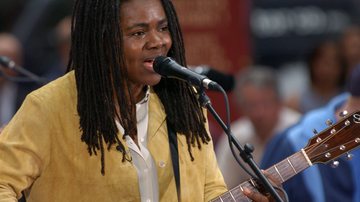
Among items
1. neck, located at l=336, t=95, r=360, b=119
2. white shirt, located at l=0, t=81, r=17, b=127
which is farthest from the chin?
white shirt, located at l=0, t=81, r=17, b=127

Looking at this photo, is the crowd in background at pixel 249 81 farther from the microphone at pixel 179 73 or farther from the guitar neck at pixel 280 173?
the microphone at pixel 179 73

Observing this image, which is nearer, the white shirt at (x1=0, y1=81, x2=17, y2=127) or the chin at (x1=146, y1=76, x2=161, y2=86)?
the chin at (x1=146, y1=76, x2=161, y2=86)

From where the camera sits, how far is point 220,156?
8.63 m

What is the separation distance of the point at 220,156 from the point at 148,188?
3.86 metres

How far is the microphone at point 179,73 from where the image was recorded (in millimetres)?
4422

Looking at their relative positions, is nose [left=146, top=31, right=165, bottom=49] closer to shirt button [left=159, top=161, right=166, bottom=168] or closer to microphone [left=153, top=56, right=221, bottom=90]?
microphone [left=153, top=56, right=221, bottom=90]

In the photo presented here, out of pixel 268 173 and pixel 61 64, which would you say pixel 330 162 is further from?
pixel 61 64

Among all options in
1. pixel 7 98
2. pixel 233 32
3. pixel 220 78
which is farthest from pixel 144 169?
pixel 233 32

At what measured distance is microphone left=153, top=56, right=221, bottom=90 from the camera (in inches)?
174

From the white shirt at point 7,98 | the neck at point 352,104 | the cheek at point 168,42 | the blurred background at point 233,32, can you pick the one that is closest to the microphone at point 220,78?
the neck at point 352,104

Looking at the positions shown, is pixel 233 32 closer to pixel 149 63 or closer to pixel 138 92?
pixel 138 92

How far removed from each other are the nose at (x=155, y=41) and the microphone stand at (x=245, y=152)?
356mm

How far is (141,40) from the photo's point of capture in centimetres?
473

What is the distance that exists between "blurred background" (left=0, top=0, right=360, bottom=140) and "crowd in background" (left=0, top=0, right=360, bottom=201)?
2 cm
